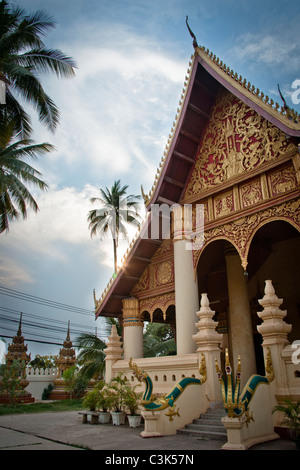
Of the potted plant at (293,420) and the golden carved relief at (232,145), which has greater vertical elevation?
the golden carved relief at (232,145)

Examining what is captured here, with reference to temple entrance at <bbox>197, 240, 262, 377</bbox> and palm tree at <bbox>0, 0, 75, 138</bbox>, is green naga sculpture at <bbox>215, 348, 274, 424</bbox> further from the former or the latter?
palm tree at <bbox>0, 0, 75, 138</bbox>

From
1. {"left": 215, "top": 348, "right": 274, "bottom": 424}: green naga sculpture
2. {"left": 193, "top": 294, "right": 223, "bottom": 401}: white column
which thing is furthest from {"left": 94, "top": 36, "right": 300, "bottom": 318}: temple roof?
{"left": 215, "top": 348, "right": 274, "bottom": 424}: green naga sculpture

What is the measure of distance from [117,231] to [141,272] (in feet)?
51.8

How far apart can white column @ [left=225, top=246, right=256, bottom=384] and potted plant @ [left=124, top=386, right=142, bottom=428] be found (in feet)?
7.64

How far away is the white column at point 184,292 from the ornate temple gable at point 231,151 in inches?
38.5

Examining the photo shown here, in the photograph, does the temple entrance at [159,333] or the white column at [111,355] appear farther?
the temple entrance at [159,333]

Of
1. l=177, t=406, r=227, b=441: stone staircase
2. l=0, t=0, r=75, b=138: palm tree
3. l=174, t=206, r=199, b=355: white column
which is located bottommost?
l=177, t=406, r=227, b=441: stone staircase

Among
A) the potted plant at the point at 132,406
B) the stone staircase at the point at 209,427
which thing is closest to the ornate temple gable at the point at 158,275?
the potted plant at the point at 132,406

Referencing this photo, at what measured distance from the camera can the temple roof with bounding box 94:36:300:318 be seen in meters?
8.23

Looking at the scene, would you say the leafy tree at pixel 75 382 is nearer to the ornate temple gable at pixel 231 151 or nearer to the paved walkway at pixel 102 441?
the paved walkway at pixel 102 441

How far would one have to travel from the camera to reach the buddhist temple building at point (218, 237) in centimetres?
733

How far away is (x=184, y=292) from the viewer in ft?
28.5

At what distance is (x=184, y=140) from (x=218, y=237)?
2.63 metres
